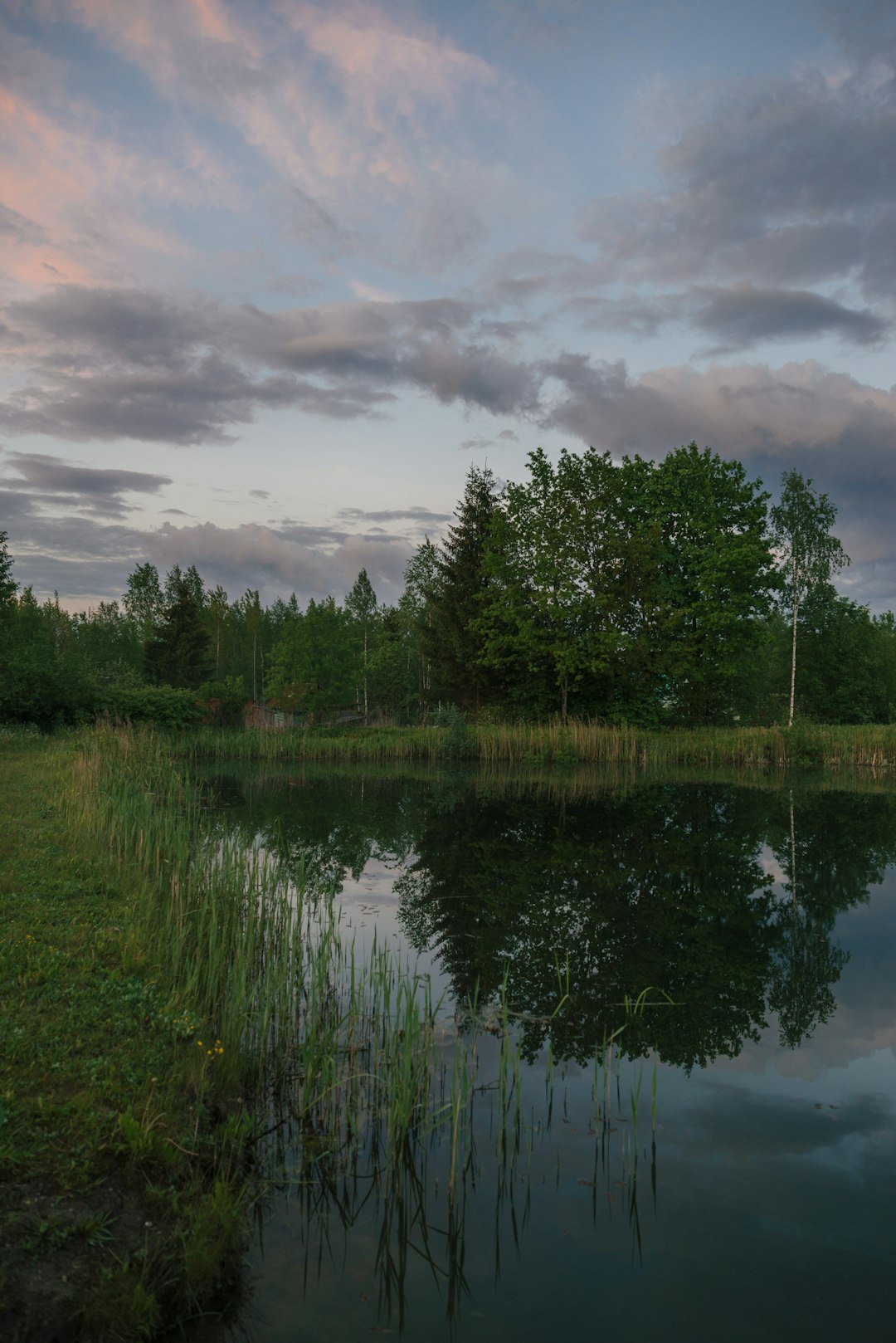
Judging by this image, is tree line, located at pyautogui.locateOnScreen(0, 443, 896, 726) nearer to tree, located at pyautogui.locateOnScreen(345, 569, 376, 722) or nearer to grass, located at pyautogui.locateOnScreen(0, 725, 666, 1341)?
tree, located at pyautogui.locateOnScreen(345, 569, 376, 722)

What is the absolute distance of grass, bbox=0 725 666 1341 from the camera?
10.7 feet

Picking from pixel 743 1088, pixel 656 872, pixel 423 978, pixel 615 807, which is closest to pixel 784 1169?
pixel 743 1088

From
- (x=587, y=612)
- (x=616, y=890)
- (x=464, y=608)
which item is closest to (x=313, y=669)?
(x=464, y=608)

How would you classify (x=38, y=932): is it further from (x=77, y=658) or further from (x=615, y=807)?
(x=77, y=658)

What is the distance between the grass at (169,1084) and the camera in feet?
10.7

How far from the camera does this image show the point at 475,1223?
159 inches

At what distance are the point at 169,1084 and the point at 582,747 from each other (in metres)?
27.5

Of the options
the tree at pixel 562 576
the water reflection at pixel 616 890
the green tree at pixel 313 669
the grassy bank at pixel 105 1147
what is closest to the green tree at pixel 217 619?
the green tree at pixel 313 669

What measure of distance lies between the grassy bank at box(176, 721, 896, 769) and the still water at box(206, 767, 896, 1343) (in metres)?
18.9

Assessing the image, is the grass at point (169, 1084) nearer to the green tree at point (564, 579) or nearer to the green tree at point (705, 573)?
the green tree at point (564, 579)

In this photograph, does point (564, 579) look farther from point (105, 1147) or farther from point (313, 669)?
point (105, 1147)

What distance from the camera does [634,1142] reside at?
15.5 feet

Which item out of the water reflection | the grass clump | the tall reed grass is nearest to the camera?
the tall reed grass

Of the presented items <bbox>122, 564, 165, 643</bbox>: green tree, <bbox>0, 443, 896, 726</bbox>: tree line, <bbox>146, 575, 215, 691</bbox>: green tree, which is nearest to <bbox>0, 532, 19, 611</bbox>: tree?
<bbox>0, 443, 896, 726</bbox>: tree line
